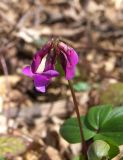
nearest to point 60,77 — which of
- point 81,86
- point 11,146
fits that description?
point 81,86

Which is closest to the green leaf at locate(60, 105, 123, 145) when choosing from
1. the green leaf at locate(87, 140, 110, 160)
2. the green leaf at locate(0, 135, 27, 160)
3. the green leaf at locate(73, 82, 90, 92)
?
the green leaf at locate(87, 140, 110, 160)

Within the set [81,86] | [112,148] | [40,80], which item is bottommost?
[81,86]

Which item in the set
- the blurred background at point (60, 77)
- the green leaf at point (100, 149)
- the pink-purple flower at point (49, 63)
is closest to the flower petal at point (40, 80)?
the pink-purple flower at point (49, 63)

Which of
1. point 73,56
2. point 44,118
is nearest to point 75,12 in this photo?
point 44,118

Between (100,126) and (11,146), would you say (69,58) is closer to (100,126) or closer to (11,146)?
(100,126)

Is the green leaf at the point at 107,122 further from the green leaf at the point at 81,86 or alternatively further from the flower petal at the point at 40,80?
the green leaf at the point at 81,86

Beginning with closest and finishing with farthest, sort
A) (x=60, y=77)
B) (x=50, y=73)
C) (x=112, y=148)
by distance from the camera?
(x=50, y=73)
(x=112, y=148)
(x=60, y=77)

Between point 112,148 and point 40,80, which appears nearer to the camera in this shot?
point 40,80
